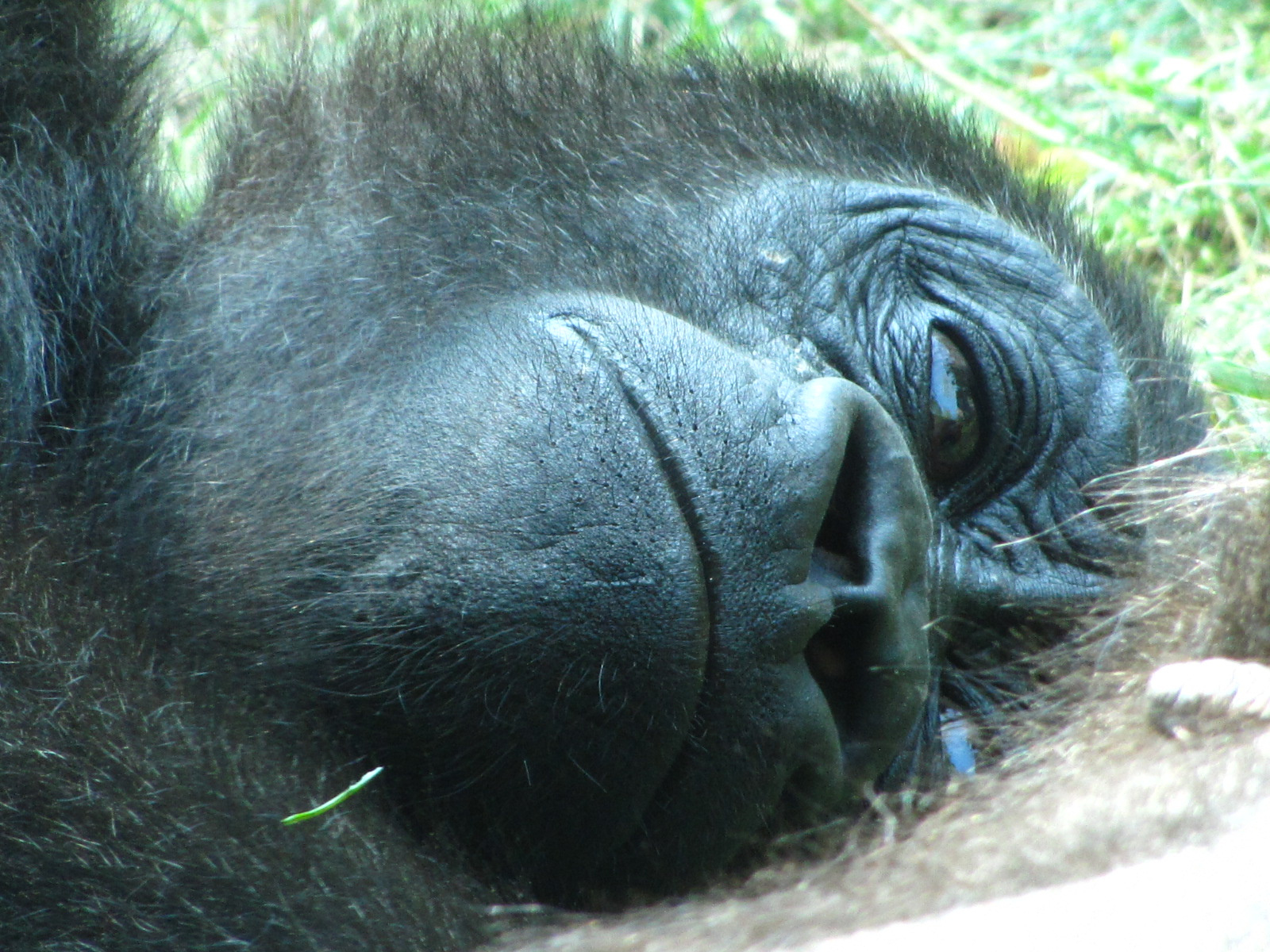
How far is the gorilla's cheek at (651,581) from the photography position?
5.77 feet

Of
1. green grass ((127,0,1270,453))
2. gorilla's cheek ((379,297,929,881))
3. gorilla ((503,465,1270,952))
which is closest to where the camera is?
gorilla ((503,465,1270,952))

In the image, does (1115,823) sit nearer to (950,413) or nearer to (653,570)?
(653,570)

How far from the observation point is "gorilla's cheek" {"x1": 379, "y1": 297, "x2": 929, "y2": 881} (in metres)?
1.76

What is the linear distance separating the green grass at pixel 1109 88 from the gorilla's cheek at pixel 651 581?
1.35 m

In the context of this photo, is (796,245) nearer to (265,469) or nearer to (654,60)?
(654,60)

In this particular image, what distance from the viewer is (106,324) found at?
7.00ft

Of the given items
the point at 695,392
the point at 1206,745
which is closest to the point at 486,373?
the point at 695,392

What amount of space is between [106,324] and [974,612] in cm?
124

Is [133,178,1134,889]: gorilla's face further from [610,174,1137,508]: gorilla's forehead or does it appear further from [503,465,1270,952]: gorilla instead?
[503,465,1270,952]: gorilla

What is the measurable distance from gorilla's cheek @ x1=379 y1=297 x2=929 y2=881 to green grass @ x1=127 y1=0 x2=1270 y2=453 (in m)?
1.35

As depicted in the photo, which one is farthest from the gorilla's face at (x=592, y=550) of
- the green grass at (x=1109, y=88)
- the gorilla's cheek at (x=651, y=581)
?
the green grass at (x=1109, y=88)

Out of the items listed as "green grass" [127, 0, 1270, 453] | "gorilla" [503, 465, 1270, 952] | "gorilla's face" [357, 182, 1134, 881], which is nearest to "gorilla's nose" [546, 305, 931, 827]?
"gorilla's face" [357, 182, 1134, 881]

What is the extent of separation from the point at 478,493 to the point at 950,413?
75cm

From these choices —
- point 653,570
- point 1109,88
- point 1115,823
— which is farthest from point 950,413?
point 1109,88
